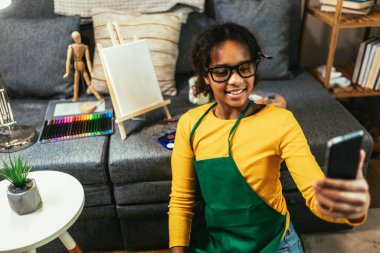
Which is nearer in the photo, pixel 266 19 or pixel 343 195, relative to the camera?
pixel 343 195

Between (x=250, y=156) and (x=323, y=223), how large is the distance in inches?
30.0

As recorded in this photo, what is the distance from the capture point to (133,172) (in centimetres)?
142

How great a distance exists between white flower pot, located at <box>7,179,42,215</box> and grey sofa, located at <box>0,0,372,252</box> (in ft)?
0.97

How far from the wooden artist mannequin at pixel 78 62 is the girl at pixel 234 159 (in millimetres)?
785

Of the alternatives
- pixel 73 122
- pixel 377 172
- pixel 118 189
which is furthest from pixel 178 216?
pixel 377 172

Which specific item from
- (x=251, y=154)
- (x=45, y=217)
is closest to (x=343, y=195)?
(x=251, y=154)

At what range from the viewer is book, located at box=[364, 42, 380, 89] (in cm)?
189

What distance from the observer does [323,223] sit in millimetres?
1611

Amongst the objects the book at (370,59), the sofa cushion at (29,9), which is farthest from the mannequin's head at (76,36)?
the book at (370,59)

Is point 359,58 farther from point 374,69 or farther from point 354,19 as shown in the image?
point 354,19

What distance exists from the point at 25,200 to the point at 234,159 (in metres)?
0.64

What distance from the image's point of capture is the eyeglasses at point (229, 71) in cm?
102

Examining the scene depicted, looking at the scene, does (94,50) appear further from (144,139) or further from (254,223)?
(254,223)

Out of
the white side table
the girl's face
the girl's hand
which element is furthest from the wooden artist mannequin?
→ the girl's hand
